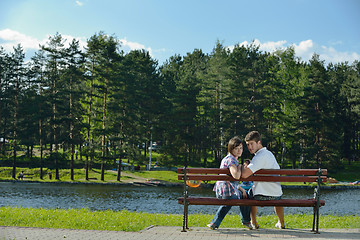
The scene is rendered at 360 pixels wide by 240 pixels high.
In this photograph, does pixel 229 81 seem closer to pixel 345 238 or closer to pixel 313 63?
pixel 313 63

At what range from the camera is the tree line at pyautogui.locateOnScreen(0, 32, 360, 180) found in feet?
170

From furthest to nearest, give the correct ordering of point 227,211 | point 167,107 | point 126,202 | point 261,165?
point 167,107
point 126,202
point 227,211
point 261,165

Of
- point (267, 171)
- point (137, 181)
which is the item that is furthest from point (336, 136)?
point (267, 171)

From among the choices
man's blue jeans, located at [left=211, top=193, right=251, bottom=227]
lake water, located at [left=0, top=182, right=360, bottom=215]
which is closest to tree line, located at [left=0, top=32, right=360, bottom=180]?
lake water, located at [left=0, top=182, right=360, bottom=215]

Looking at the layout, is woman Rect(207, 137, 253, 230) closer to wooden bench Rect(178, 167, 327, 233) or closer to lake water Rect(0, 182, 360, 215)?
wooden bench Rect(178, 167, 327, 233)

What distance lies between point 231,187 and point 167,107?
182 ft

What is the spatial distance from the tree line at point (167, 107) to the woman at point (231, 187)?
1665 inches

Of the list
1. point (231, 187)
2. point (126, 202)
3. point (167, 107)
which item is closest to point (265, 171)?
point (231, 187)

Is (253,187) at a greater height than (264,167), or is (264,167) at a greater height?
(264,167)

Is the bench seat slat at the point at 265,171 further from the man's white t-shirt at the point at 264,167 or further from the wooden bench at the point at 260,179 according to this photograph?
the man's white t-shirt at the point at 264,167

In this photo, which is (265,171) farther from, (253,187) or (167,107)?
(167,107)

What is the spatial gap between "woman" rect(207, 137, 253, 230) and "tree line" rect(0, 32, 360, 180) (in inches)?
1665

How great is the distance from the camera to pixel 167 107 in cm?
6334

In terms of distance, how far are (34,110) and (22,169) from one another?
833 centimetres
